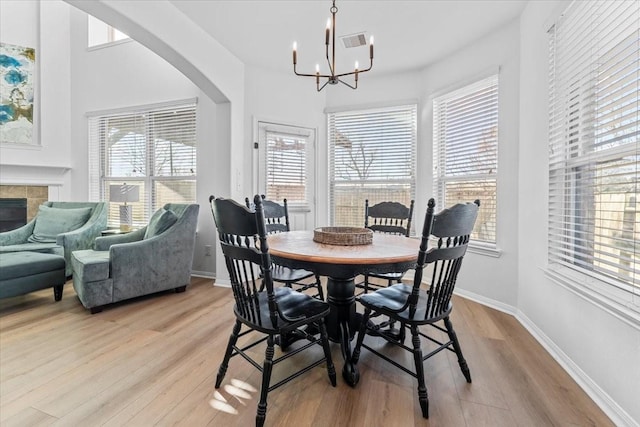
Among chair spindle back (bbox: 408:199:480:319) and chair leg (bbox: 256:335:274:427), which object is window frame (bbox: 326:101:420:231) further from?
chair leg (bbox: 256:335:274:427)

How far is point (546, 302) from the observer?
7.43 ft

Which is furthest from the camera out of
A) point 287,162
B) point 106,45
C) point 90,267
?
point 106,45

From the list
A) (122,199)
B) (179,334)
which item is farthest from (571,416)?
(122,199)

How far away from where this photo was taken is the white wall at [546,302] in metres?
1.46

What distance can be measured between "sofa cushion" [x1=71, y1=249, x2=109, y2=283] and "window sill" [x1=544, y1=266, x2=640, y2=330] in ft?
12.1

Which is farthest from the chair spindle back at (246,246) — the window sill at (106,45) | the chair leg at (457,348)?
the window sill at (106,45)

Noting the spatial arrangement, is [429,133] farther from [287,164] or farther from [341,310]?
[341,310]

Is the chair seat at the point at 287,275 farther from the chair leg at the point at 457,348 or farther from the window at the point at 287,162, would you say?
the window at the point at 287,162

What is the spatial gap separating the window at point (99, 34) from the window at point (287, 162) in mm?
3246

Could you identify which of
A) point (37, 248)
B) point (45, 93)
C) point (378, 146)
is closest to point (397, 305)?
point (378, 146)

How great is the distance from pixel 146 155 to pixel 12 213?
195 centimetres

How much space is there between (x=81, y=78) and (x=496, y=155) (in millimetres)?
5924

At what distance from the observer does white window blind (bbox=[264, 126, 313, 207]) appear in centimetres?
411

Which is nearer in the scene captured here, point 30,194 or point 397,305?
point 397,305
